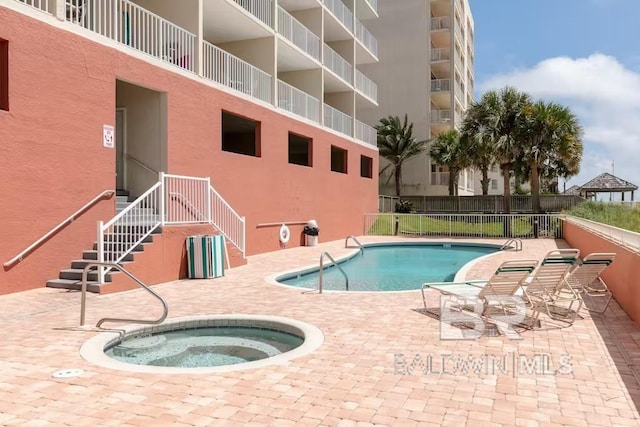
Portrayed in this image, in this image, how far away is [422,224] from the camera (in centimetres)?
2405

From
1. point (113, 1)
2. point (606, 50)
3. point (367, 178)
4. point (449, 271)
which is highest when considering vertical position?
point (606, 50)

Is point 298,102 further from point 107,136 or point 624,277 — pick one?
point 624,277

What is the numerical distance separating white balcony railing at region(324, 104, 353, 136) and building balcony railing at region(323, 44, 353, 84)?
1689 mm

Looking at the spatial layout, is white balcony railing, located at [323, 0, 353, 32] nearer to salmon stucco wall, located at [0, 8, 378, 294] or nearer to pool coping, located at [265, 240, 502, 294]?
salmon stucco wall, located at [0, 8, 378, 294]

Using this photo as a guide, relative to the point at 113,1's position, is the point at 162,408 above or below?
below

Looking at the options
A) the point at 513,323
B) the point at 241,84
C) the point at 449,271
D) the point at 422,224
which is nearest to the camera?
the point at 513,323

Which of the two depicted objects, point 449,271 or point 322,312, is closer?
point 322,312

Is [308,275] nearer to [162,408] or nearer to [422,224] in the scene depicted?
[162,408]

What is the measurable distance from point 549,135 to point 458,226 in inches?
254

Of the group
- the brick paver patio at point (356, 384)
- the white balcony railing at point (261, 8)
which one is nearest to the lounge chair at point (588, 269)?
the brick paver patio at point (356, 384)

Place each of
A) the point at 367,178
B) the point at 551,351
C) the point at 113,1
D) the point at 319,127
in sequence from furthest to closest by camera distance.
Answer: the point at 367,178, the point at 319,127, the point at 113,1, the point at 551,351

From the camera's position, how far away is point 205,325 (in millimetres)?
6625

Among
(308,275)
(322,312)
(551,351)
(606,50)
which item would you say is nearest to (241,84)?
(308,275)

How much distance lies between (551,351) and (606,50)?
24.8 meters
